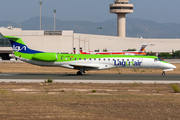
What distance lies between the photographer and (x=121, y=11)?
133500 mm

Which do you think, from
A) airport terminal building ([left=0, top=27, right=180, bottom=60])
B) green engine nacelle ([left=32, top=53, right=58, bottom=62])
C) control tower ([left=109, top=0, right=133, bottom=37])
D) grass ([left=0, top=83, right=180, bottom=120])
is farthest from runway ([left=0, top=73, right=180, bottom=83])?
control tower ([left=109, top=0, right=133, bottom=37])

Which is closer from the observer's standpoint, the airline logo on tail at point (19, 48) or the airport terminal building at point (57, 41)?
the airline logo on tail at point (19, 48)

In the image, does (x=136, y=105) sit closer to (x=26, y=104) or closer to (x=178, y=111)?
(x=178, y=111)

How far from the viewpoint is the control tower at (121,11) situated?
13204cm

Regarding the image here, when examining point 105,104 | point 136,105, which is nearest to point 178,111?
point 136,105

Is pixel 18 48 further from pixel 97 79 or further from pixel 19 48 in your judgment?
pixel 97 79

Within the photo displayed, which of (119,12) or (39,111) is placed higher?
(119,12)

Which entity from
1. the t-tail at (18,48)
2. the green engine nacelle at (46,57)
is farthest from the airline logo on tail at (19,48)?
the green engine nacelle at (46,57)

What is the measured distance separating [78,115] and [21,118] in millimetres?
2520

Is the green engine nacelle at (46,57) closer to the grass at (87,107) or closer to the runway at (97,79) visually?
the runway at (97,79)

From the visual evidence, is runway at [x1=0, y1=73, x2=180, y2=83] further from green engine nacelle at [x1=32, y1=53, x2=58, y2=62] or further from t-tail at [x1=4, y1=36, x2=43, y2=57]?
t-tail at [x1=4, y1=36, x2=43, y2=57]

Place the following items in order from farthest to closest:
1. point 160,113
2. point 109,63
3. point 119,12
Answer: point 119,12 < point 109,63 < point 160,113

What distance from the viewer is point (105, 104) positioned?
1552 cm

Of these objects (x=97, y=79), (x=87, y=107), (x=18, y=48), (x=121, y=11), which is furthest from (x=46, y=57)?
(x=121, y=11)
